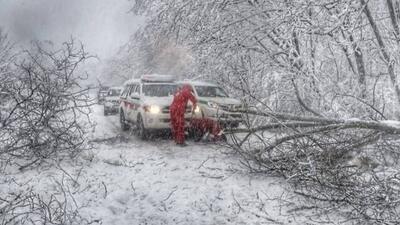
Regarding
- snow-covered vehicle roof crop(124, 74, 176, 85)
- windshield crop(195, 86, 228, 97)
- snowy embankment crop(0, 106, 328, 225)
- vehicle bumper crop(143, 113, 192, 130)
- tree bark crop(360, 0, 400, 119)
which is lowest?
snowy embankment crop(0, 106, 328, 225)

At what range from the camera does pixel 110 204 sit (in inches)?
324

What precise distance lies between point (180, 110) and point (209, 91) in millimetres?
2584

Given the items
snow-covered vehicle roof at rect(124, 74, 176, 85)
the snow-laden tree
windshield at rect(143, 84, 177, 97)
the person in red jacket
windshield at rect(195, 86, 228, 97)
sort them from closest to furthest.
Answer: the snow-laden tree, the person in red jacket, windshield at rect(195, 86, 228, 97), windshield at rect(143, 84, 177, 97), snow-covered vehicle roof at rect(124, 74, 176, 85)

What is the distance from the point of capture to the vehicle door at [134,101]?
14984 millimetres

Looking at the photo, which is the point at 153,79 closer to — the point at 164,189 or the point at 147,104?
the point at 147,104

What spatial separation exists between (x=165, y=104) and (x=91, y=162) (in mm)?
3844

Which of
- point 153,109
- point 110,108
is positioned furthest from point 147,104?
point 110,108

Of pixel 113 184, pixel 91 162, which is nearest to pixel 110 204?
pixel 113 184

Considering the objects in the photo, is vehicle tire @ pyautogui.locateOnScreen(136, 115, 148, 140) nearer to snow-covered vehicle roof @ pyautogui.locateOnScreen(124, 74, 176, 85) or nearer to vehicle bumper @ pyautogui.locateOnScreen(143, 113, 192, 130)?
vehicle bumper @ pyautogui.locateOnScreen(143, 113, 192, 130)

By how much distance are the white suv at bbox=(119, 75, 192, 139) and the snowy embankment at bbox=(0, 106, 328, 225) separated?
239 centimetres

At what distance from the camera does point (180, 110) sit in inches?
512

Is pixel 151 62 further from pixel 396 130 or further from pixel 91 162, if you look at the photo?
pixel 396 130

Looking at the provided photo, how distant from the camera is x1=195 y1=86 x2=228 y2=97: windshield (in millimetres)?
15227

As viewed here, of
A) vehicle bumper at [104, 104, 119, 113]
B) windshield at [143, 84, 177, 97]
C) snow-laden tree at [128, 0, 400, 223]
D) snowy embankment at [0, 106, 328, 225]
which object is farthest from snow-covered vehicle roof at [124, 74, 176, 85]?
vehicle bumper at [104, 104, 119, 113]
